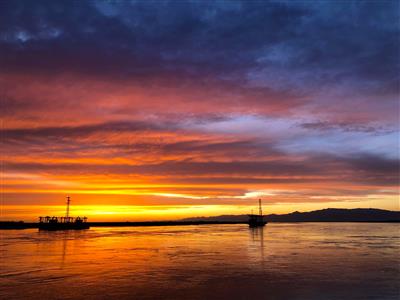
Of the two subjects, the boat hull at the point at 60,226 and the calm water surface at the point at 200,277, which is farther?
the boat hull at the point at 60,226

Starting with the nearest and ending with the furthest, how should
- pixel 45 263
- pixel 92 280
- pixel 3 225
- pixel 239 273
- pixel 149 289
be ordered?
pixel 149 289
pixel 92 280
pixel 239 273
pixel 45 263
pixel 3 225

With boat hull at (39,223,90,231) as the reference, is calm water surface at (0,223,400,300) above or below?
below

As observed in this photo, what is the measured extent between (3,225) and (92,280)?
136840mm

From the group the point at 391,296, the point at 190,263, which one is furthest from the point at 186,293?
the point at 190,263

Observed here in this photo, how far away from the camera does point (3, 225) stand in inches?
5768

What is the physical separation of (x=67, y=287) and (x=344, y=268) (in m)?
22.6

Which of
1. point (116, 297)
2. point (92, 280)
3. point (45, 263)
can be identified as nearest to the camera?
point (116, 297)

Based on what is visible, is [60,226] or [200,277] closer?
[200,277]

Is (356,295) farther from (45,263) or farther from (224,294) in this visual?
(45,263)

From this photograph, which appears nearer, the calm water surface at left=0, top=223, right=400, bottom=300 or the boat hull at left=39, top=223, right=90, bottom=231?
the calm water surface at left=0, top=223, right=400, bottom=300

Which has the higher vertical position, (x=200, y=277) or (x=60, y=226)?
(x=60, y=226)

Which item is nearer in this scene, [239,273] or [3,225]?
[239,273]

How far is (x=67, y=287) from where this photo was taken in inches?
983

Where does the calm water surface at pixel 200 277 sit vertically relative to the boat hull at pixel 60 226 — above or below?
below
